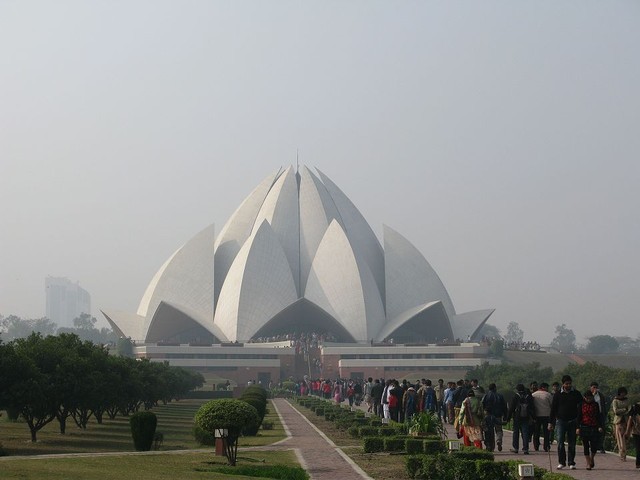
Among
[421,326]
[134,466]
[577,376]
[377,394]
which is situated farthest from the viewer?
[421,326]

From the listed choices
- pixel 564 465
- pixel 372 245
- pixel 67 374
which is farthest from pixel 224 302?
pixel 564 465

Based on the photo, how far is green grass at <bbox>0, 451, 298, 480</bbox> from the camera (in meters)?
10.7

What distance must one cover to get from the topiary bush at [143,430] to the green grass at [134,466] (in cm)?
144

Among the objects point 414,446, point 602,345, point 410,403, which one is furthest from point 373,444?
point 602,345

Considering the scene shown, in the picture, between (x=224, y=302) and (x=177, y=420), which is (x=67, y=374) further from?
(x=224, y=302)

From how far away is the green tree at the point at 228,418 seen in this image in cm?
1332

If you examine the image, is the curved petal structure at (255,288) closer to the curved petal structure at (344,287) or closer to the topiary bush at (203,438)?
the curved petal structure at (344,287)

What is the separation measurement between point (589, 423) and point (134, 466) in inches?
200

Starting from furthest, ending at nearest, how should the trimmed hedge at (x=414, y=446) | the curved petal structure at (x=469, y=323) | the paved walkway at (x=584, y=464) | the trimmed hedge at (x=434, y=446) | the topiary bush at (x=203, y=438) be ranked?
the curved petal structure at (x=469, y=323), the topiary bush at (x=203, y=438), the trimmed hedge at (x=414, y=446), the trimmed hedge at (x=434, y=446), the paved walkway at (x=584, y=464)

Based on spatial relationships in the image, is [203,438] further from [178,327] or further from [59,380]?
[178,327]

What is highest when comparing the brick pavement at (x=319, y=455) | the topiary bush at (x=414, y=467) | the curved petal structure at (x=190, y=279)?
the curved petal structure at (x=190, y=279)

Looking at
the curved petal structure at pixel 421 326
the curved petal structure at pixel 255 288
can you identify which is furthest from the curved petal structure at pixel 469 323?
the curved petal structure at pixel 255 288

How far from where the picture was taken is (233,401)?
45.8 ft

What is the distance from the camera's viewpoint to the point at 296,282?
63719mm
